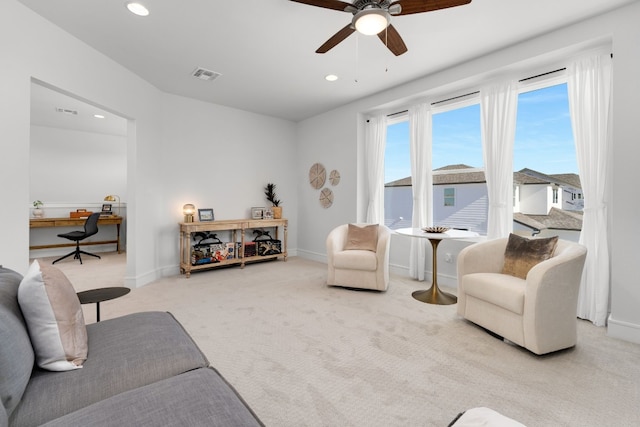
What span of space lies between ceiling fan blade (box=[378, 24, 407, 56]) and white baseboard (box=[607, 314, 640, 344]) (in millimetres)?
2916

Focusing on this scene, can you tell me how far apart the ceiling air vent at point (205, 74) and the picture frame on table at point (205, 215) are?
2025mm

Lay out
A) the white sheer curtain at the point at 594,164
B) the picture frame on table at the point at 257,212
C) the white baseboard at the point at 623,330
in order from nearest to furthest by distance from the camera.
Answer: the white baseboard at the point at 623,330, the white sheer curtain at the point at 594,164, the picture frame on table at the point at 257,212

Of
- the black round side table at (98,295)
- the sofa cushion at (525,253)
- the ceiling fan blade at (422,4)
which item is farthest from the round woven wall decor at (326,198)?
the black round side table at (98,295)

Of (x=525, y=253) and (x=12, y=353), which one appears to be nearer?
(x=12, y=353)

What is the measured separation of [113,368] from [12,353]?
1.08ft

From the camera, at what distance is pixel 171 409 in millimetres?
929

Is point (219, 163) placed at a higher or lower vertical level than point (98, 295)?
higher

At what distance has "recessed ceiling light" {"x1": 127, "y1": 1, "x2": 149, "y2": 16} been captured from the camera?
8.05 ft

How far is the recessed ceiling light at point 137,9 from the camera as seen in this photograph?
245 cm

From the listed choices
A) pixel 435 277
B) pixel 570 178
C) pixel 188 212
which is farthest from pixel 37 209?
pixel 570 178

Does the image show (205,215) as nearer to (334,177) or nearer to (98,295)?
(334,177)

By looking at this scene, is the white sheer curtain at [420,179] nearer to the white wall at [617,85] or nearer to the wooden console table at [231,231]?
the white wall at [617,85]

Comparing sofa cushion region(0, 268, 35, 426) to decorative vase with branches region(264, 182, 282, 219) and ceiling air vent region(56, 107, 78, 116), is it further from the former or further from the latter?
ceiling air vent region(56, 107, 78, 116)

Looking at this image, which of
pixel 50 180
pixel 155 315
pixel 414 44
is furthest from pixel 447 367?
pixel 50 180
